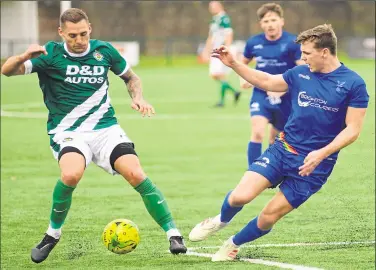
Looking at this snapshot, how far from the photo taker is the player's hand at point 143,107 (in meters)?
7.82

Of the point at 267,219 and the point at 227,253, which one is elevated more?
the point at 267,219

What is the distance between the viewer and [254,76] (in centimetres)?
764

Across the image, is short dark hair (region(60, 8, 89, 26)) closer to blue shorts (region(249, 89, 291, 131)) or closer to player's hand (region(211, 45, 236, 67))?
player's hand (region(211, 45, 236, 67))

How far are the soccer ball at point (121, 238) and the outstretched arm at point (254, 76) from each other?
1.53 meters

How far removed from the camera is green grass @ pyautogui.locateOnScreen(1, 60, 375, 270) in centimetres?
797

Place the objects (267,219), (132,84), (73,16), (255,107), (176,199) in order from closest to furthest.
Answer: (267,219) → (73,16) → (132,84) → (176,199) → (255,107)

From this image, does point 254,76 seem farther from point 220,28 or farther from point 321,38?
point 220,28

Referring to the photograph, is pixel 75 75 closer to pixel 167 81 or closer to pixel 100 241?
pixel 100 241

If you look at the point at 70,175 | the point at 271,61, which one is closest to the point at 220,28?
the point at 271,61

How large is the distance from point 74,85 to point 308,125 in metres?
2.01

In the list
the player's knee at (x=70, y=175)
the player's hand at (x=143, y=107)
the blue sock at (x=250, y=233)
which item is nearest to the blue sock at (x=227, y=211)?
the blue sock at (x=250, y=233)

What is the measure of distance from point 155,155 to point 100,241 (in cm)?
627


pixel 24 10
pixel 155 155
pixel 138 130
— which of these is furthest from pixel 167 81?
pixel 155 155

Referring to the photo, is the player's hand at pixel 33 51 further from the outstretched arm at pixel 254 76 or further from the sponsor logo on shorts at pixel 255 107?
the sponsor logo on shorts at pixel 255 107
